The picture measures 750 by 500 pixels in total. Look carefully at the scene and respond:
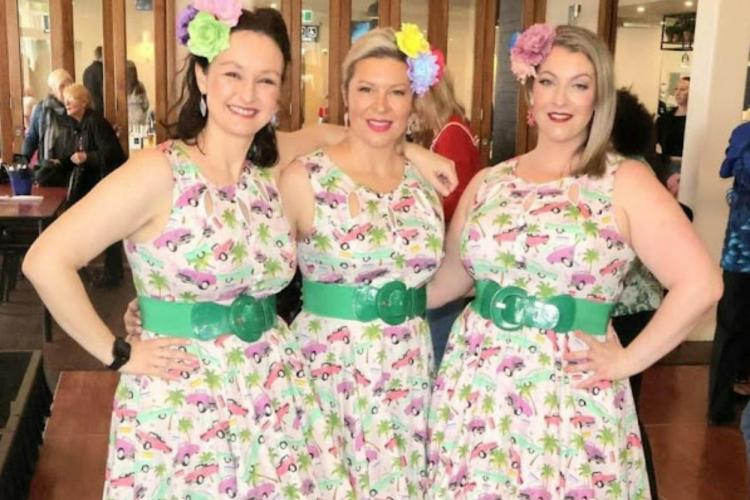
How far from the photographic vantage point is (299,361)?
1.96 meters

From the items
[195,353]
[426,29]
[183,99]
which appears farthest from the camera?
[426,29]

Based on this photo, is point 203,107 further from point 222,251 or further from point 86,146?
point 86,146

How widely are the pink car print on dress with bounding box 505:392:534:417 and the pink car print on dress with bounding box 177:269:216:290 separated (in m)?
0.72

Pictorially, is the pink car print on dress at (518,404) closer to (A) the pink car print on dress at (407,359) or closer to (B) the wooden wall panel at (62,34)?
(A) the pink car print on dress at (407,359)

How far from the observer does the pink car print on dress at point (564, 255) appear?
1.91 m

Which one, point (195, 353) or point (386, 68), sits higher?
point (386, 68)

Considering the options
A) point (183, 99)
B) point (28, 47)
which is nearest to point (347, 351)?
point (183, 99)

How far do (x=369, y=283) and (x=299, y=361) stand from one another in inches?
11.0

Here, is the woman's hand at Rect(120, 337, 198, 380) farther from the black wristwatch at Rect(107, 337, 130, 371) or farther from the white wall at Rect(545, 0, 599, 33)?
the white wall at Rect(545, 0, 599, 33)

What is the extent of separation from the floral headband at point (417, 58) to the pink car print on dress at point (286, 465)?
98 centimetres

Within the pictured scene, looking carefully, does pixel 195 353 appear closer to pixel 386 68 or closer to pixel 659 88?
pixel 386 68

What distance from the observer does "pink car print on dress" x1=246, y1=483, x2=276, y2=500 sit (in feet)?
5.89

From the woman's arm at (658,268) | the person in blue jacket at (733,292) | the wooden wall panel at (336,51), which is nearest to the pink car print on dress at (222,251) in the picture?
the woman's arm at (658,268)

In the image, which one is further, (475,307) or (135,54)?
(135,54)
